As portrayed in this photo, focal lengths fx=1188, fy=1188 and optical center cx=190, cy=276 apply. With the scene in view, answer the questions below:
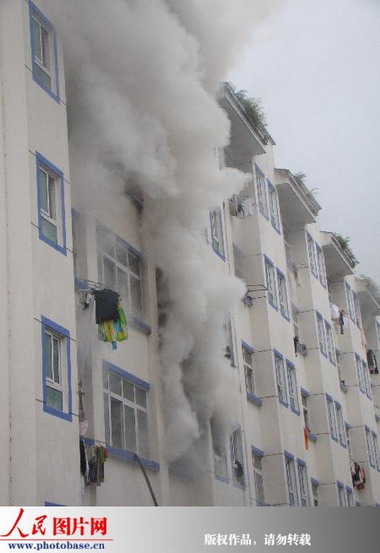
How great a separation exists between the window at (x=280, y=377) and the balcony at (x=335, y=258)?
5.08m

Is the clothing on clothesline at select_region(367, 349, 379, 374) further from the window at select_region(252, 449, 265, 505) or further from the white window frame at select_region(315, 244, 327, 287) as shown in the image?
the window at select_region(252, 449, 265, 505)

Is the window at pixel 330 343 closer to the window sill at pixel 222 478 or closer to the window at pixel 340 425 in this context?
the window at pixel 340 425

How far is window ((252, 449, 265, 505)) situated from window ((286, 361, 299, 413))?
5.93 feet

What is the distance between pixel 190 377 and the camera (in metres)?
15.9

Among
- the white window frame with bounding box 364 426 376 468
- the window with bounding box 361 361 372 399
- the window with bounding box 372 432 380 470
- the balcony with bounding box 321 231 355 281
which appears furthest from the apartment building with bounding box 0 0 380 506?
the window with bounding box 361 361 372 399

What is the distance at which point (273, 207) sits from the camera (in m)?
21.2

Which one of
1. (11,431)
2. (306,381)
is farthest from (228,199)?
(11,431)

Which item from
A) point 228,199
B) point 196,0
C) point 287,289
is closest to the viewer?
point 196,0

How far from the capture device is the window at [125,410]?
1362 cm

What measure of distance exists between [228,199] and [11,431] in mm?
8046

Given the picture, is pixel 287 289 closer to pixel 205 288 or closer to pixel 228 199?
pixel 228 199

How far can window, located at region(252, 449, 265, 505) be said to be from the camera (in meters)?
17.8

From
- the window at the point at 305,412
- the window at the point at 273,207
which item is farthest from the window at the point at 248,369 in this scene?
the window at the point at 305,412

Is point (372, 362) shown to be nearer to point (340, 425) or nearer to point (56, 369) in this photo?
point (340, 425)
